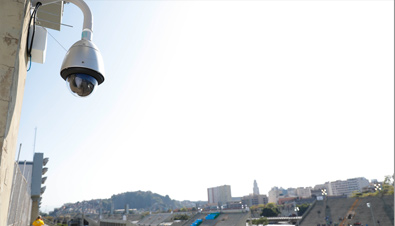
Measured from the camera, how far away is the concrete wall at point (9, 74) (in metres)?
1.62

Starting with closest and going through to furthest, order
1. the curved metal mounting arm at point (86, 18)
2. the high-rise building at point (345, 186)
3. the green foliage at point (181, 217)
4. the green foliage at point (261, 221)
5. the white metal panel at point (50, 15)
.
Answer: the curved metal mounting arm at point (86, 18), the white metal panel at point (50, 15), the green foliage at point (261, 221), the green foliage at point (181, 217), the high-rise building at point (345, 186)

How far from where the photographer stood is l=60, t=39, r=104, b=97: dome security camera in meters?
1.78

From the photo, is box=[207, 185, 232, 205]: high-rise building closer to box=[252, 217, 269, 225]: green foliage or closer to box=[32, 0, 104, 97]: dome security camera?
box=[252, 217, 269, 225]: green foliage

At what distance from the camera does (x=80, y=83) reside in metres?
1.81

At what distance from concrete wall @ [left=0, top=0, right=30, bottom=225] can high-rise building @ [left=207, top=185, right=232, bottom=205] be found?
172 m

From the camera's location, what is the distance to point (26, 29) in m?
1.97

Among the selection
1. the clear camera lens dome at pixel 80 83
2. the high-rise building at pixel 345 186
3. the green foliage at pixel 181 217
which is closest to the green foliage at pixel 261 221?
the green foliage at pixel 181 217

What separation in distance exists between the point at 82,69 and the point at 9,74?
42cm

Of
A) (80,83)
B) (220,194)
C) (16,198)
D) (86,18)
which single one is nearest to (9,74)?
(80,83)

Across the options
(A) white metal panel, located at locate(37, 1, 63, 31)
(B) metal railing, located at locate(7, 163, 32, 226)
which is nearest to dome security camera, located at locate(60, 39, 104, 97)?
(A) white metal panel, located at locate(37, 1, 63, 31)

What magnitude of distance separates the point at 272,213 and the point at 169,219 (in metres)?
27.5

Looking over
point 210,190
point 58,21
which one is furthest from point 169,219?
point 210,190

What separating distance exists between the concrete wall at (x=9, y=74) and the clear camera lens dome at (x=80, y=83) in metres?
0.33

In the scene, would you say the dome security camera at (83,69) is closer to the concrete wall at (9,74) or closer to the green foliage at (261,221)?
the concrete wall at (9,74)
